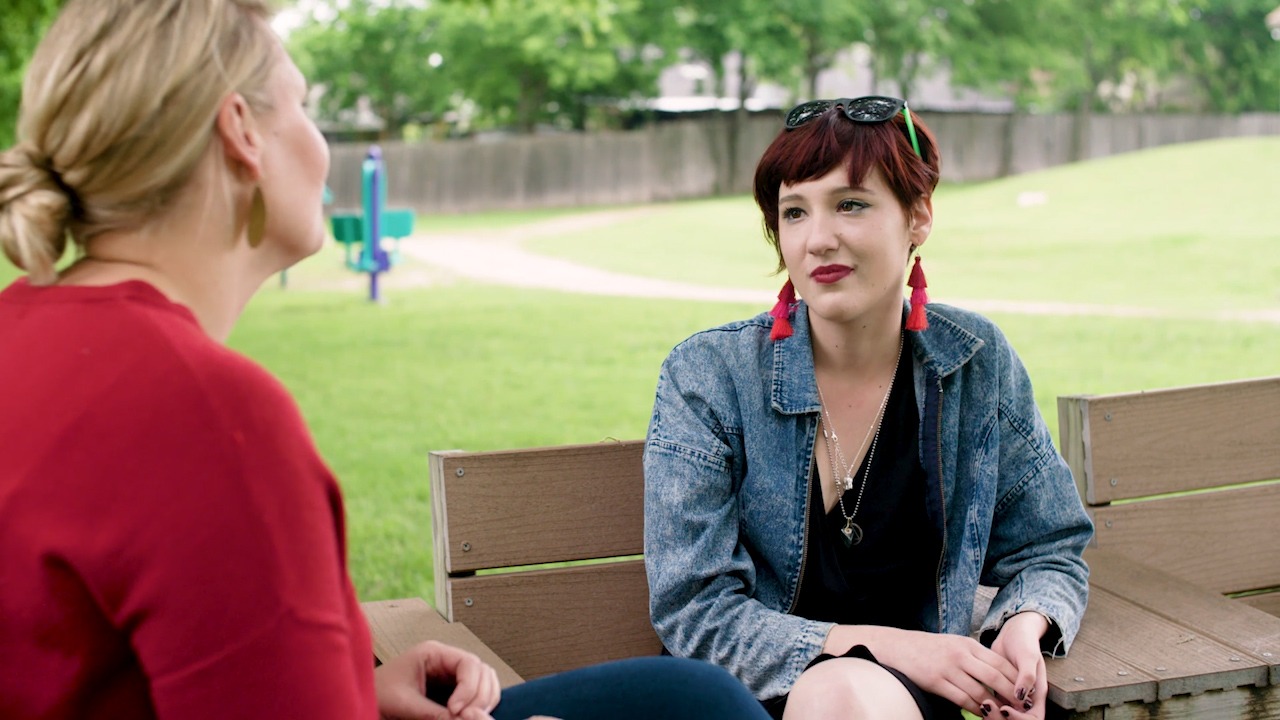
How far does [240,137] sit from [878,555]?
5.02 feet

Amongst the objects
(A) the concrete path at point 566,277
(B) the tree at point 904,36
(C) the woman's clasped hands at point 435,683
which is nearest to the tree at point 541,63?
(B) the tree at point 904,36

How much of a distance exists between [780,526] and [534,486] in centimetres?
49

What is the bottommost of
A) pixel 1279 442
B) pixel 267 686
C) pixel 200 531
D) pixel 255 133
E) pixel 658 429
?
pixel 1279 442

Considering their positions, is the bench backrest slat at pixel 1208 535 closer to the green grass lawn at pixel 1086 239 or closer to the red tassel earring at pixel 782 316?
the red tassel earring at pixel 782 316

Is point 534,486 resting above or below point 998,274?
above

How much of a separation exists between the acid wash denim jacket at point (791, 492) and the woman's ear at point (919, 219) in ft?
0.50

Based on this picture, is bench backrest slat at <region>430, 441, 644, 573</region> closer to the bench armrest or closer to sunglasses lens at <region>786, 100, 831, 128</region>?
the bench armrest

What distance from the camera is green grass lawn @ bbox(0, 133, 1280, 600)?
8031mm

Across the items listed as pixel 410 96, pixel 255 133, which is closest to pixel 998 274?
pixel 255 133

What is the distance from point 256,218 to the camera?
4.85ft

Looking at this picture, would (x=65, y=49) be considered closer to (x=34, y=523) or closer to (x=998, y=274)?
(x=34, y=523)

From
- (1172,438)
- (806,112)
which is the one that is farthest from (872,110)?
(1172,438)

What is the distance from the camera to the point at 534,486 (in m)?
2.68

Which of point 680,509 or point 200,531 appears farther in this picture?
point 680,509
